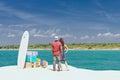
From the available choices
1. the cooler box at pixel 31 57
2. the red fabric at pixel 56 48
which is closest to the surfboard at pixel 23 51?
the cooler box at pixel 31 57

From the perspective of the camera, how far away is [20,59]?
22.1 m

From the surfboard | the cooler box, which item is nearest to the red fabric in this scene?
the surfboard

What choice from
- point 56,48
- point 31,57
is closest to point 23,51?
point 31,57

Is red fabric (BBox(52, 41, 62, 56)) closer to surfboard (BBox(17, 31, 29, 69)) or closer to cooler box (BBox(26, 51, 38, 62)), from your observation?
surfboard (BBox(17, 31, 29, 69))

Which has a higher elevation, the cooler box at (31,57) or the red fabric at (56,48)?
the red fabric at (56,48)

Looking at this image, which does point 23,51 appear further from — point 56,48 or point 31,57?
point 56,48

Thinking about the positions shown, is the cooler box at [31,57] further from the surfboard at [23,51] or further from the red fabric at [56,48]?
the red fabric at [56,48]

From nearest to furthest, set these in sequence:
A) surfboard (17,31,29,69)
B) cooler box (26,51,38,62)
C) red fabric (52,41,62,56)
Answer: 1. red fabric (52,41,62,56)
2. surfboard (17,31,29,69)
3. cooler box (26,51,38,62)

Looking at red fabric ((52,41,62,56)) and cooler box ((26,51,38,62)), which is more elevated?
red fabric ((52,41,62,56))

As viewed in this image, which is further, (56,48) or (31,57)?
(31,57)

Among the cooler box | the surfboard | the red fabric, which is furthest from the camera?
the cooler box

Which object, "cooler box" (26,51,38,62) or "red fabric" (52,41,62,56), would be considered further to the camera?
"cooler box" (26,51,38,62)

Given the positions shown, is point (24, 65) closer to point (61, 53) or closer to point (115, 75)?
point (61, 53)

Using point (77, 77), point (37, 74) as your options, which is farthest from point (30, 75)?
point (77, 77)
